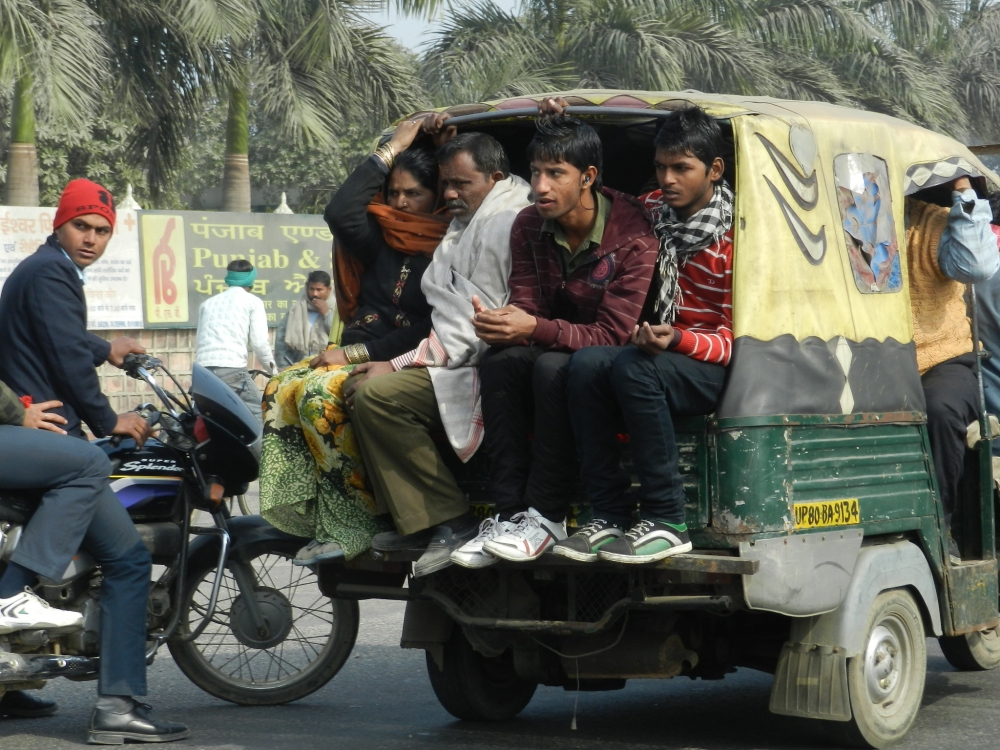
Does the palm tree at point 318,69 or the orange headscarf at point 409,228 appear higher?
the palm tree at point 318,69

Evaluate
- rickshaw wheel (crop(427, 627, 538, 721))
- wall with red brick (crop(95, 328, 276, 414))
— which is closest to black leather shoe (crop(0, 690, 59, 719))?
rickshaw wheel (crop(427, 627, 538, 721))

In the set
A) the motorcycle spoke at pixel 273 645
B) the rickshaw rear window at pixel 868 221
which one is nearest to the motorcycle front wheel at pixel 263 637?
the motorcycle spoke at pixel 273 645

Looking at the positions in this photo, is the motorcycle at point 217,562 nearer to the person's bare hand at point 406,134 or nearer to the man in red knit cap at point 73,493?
the man in red knit cap at point 73,493

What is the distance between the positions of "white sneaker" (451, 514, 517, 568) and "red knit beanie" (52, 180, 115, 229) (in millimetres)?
1961

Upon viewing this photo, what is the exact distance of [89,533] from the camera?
5.04m

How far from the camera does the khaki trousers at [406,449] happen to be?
15.3 feet

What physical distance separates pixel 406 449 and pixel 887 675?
1.81 metres

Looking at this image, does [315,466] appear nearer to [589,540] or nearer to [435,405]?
[435,405]

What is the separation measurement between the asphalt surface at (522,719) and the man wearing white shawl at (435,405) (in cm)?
85

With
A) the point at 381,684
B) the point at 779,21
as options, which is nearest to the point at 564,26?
the point at 779,21

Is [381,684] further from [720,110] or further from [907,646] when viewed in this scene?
[720,110]

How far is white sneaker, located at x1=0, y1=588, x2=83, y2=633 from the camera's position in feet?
15.7

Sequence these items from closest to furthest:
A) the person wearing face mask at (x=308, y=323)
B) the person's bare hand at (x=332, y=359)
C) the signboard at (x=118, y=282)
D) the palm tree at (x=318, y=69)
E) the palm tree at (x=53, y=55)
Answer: the person's bare hand at (x=332, y=359), the person wearing face mask at (x=308, y=323), the palm tree at (x=53, y=55), the signboard at (x=118, y=282), the palm tree at (x=318, y=69)

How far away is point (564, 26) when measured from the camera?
21906 millimetres
